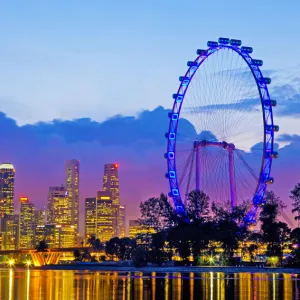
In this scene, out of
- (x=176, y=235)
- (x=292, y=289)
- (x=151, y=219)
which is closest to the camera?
(x=292, y=289)

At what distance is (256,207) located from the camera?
13388 cm

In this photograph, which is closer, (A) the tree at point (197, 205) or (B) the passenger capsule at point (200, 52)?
(B) the passenger capsule at point (200, 52)

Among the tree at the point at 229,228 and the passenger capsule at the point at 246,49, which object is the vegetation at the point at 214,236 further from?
the passenger capsule at the point at 246,49

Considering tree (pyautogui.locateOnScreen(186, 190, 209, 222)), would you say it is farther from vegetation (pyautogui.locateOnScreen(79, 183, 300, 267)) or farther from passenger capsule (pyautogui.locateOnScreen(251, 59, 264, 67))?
passenger capsule (pyautogui.locateOnScreen(251, 59, 264, 67))

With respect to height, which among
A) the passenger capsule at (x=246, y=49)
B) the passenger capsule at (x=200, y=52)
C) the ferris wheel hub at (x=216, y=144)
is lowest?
the ferris wheel hub at (x=216, y=144)

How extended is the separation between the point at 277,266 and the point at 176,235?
65.4 feet

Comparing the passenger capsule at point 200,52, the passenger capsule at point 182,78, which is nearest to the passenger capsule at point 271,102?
the passenger capsule at point 200,52

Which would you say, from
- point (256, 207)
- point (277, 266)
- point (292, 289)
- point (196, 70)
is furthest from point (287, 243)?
point (292, 289)

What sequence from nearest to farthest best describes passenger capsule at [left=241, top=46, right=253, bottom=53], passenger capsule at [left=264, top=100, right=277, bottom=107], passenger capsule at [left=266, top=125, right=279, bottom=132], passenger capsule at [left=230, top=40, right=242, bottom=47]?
passenger capsule at [left=230, top=40, right=242, bottom=47]
passenger capsule at [left=264, top=100, right=277, bottom=107]
passenger capsule at [left=241, top=46, right=253, bottom=53]
passenger capsule at [left=266, top=125, right=279, bottom=132]

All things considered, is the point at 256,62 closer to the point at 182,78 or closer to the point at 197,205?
the point at 182,78

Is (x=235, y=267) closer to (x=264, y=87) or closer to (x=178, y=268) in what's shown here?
(x=178, y=268)

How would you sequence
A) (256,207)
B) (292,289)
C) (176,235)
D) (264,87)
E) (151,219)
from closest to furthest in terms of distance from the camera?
(292,289)
(264,87)
(256,207)
(176,235)
(151,219)

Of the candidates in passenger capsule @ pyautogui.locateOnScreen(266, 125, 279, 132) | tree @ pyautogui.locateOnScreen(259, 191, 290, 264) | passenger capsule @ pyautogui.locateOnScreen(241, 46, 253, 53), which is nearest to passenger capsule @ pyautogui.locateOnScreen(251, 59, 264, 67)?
passenger capsule @ pyautogui.locateOnScreen(241, 46, 253, 53)

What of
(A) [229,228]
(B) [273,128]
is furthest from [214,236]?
(B) [273,128]
